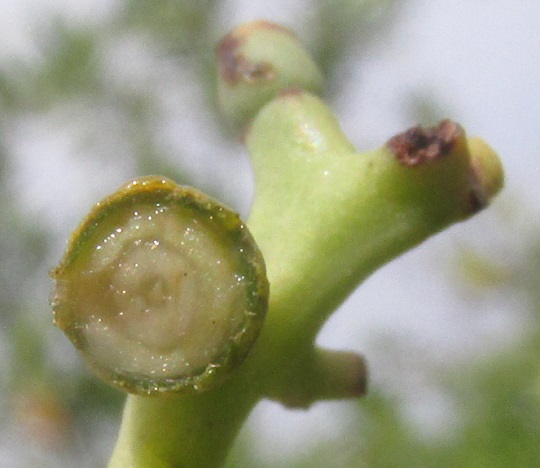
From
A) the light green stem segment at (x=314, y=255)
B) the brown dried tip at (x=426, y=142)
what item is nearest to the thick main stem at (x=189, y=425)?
the light green stem segment at (x=314, y=255)

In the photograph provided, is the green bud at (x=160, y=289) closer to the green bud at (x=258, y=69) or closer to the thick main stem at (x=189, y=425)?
the thick main stem at (x=189, y=425)

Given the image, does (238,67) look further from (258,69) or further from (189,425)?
(189,425)

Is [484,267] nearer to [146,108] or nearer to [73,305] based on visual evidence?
[146,108]

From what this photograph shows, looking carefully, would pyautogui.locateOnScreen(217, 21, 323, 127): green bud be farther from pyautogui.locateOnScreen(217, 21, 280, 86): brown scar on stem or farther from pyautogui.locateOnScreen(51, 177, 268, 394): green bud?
pyautogui.locateOnScreen(51, 177, 268, 394): green bud

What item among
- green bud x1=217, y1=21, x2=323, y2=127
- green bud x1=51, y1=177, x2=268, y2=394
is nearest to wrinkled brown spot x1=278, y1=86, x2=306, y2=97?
green bud x1=217, y1=21, x2=323, y2=127

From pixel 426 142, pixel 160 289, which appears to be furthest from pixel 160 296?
pixel 426 142
